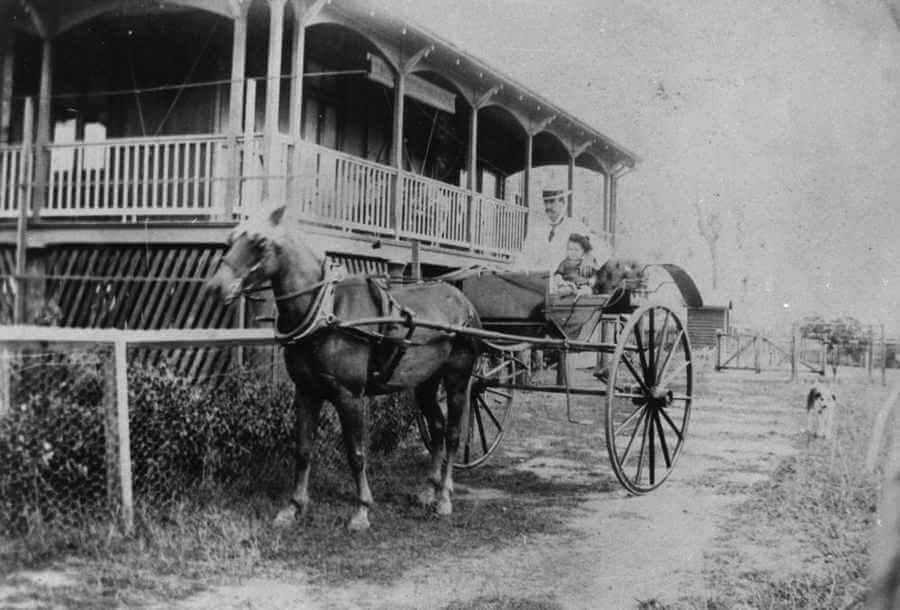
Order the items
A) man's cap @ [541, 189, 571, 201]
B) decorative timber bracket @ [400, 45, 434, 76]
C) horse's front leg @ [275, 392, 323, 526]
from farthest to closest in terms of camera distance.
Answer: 1. decorative timber bracket @ [400, 45, 434, 76]
2. man's cap @ [541, 189, 571, 201]
3. horse's front leg @ [275, 392, 323, 526]

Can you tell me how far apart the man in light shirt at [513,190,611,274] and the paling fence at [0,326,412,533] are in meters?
2.70

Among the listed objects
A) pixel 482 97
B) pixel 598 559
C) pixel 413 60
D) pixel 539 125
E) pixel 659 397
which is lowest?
pixel 598 559

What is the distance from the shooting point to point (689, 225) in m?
38.3

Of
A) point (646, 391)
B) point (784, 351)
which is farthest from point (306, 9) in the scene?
point (784, 351)

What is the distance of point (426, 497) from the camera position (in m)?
5.80

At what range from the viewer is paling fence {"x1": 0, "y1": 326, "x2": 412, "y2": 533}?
14.3 feet

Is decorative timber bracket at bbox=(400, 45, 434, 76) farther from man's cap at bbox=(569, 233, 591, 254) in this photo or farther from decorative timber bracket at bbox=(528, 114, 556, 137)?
man's cap at bbox=(569, 233, 591, 254)

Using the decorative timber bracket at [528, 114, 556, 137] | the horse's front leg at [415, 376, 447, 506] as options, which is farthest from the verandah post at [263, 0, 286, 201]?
the decorative timber bracket at [528, 114, 556, 137]

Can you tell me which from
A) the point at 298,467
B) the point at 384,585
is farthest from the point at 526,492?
the point at 384,585

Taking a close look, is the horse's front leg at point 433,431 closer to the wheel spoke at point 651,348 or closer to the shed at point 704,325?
the wheel spoke at point 651,348

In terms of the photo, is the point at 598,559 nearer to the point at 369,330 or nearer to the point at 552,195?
the point at 369,330

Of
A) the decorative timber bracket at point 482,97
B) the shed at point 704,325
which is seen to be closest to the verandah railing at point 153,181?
the decorative timber bracket at point 482,97

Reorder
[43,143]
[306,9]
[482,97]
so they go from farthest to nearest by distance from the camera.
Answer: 1. [482,97]
2. [43,143]
3. [306,9]

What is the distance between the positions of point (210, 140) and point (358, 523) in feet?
17.1
